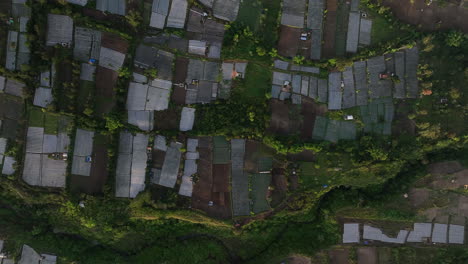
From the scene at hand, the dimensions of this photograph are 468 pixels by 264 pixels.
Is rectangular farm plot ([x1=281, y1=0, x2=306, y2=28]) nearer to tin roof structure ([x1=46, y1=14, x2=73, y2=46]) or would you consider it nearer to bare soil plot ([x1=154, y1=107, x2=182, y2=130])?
bare soil plot ([x1=154, y1=107, x2=182, y2=130])

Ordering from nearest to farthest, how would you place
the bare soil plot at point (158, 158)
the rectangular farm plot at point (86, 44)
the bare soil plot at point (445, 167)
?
the rectangular farm plot at point (86, 44), the bare soil plot at point (158, 158), the bare soil plot at point (445, 167)

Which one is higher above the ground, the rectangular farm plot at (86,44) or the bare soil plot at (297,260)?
the rectangular farm plot at (86,44)

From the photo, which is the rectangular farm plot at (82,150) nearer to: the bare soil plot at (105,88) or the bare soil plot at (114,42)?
the bare soil plot at (105,88)

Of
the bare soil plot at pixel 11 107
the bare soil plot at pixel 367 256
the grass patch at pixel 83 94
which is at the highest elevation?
the grass patch at pixel 83 94

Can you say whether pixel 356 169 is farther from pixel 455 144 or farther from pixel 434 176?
pixel 455 144

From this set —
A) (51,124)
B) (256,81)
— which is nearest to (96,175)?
(51,124)

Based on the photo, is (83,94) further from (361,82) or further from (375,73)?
(375,73)

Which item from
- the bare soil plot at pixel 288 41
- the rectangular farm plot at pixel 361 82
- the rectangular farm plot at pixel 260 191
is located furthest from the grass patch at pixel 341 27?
the rectangular farm plot at pixel 260 191
